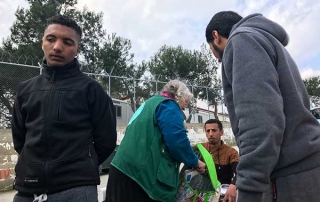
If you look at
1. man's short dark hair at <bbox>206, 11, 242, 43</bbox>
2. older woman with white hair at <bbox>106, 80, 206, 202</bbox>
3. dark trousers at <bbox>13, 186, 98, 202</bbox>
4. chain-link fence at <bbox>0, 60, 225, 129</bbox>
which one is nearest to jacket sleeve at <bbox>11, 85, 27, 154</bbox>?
dark trousers at <bbox>13, 186, 98, 202</bbox>

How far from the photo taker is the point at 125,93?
42.1 feet

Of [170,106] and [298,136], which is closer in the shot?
[298,136]

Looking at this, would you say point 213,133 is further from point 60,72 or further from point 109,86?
point 109,86

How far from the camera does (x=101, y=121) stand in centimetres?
212

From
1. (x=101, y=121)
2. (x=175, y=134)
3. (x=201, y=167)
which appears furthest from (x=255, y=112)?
(x=201, y=167)

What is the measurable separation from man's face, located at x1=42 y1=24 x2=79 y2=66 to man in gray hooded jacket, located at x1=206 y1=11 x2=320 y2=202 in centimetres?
108

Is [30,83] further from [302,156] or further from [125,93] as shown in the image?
[125,93]

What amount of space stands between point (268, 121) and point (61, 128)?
3.85 feet

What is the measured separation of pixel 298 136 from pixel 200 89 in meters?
14.4

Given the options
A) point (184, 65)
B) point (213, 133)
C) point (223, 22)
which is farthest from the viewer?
point (184, 65)

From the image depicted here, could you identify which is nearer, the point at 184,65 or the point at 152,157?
the point at 152,157

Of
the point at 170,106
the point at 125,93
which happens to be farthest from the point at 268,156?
the point at 125,93

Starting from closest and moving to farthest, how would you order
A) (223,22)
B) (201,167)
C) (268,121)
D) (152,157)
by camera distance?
(268,121) → (223,22) → (152,157) → (201,167)

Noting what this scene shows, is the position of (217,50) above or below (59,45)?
below
